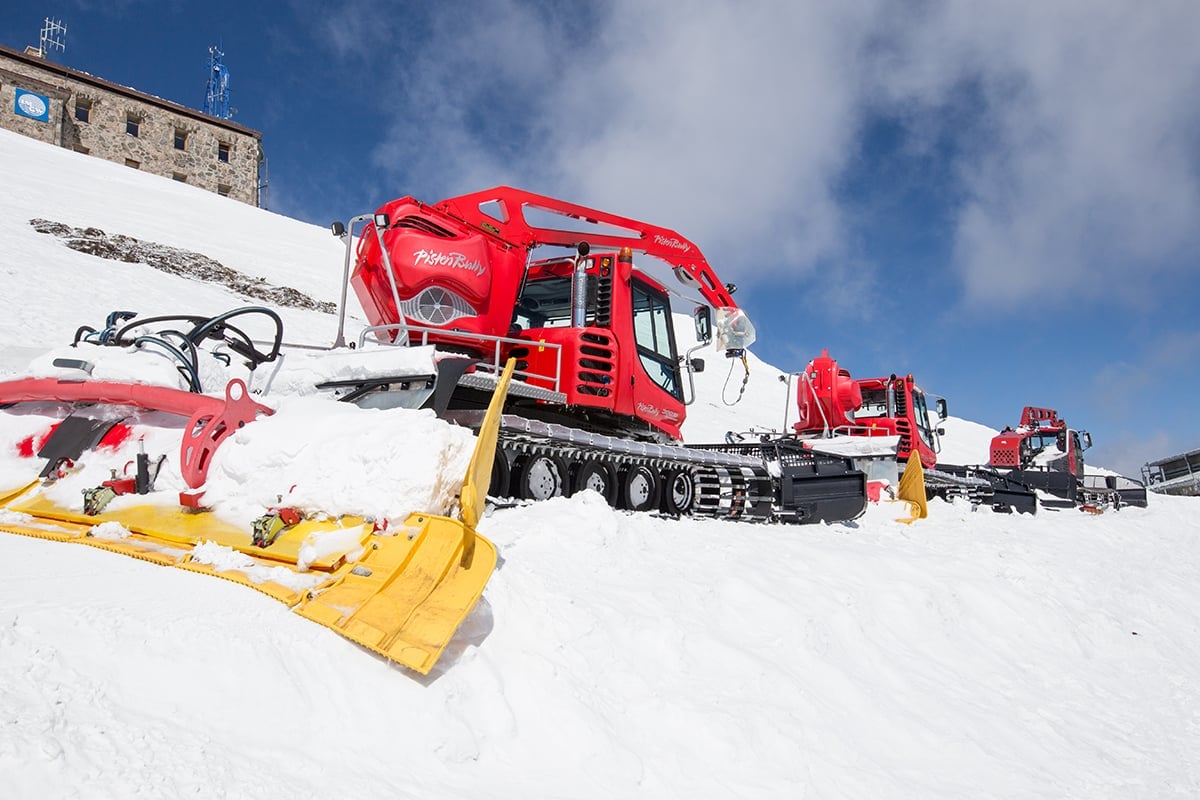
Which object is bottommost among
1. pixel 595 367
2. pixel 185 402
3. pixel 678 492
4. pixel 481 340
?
pixel 678 492

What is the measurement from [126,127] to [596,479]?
1522 inches

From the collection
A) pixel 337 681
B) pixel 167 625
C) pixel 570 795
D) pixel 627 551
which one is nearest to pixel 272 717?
pixel 337 681

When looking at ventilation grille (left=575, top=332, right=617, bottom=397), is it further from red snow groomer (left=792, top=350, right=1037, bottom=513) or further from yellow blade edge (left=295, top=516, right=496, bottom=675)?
red snow groomer (left=792, top=350, right=1037, bottom=513)

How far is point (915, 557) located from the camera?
6.17 meters

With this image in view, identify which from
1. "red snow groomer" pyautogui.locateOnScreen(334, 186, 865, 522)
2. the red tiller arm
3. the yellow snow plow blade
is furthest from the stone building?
the yellow snow plow blade

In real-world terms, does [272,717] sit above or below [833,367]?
below

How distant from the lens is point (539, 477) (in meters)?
6.36

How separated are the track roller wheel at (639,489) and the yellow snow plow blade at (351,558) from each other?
3.87 meters

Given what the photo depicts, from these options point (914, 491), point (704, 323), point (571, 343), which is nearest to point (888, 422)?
point (914, 491)

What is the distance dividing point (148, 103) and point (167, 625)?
4197cm

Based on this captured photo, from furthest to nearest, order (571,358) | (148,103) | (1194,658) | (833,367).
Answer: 1. (148,103)
2. (833,367)
3. (571,358)
4. (1194,658)

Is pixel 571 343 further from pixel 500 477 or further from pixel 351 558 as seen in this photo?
pixel 351 558

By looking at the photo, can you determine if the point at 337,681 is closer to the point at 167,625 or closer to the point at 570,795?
the point at 167,625

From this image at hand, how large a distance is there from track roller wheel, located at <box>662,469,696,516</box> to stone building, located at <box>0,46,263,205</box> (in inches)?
1458
